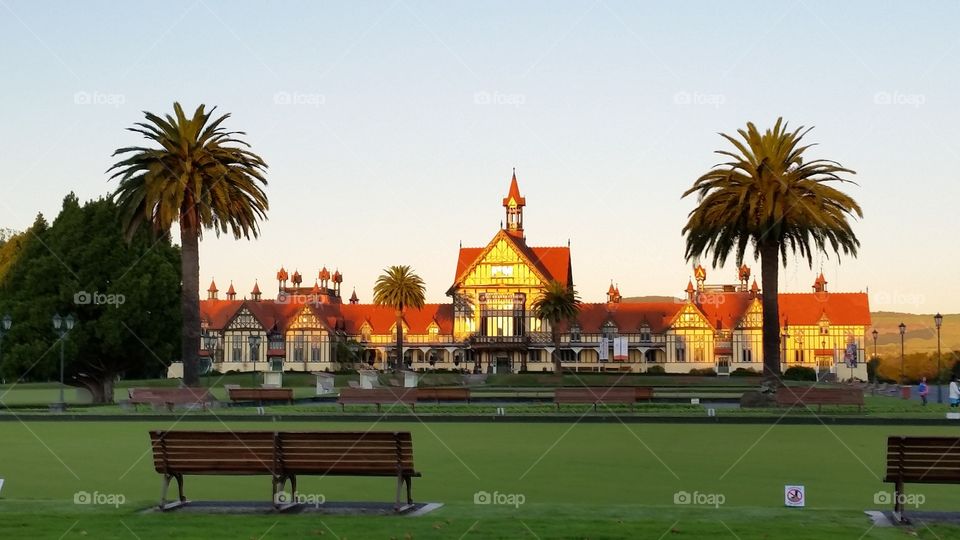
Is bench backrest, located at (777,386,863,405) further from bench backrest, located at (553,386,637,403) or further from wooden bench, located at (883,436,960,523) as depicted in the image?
wooden bench, located at (883,436,960,523)

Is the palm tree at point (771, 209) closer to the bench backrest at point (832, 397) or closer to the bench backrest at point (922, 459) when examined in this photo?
the bench backrest at point (832, 397)

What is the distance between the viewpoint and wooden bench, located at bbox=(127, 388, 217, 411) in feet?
133

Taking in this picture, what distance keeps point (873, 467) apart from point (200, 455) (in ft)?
39.7

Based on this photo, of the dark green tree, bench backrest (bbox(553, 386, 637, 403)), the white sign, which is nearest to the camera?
the white sign

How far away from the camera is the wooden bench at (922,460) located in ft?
45.2

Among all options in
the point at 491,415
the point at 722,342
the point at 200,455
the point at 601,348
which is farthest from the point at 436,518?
the point at 722,342

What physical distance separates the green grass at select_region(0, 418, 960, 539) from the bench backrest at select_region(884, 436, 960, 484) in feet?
2.50

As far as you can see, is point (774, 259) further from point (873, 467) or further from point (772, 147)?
point (873, 467)

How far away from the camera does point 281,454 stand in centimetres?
1419

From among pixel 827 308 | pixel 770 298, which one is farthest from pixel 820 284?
pixel 770 298

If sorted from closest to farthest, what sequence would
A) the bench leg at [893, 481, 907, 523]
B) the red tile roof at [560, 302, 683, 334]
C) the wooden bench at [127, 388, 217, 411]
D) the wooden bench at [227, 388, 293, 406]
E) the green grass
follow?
the green grass → the bench leg at [893, 481, 907, 523] → the wooden bench at [127, 388, 217, 411] → the wooden bench at [227, 388, 293, 406] → the red tile roof at [560, 302, 683, 334]

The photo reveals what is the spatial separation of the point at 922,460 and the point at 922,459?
0.01 m

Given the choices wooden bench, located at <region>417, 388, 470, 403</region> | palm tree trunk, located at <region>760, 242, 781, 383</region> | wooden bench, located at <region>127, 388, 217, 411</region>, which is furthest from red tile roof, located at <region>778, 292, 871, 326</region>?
wooden bench, located at <region>127, 388, 217, 411</region>

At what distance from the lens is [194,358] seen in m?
47.5
